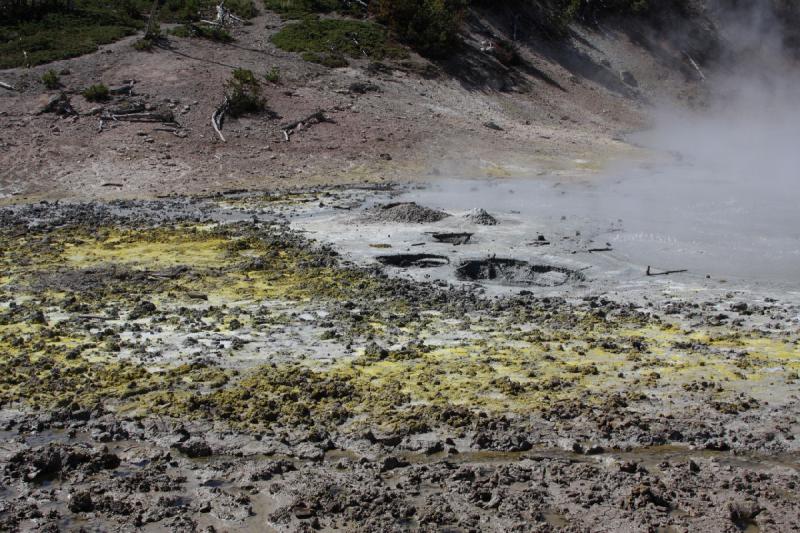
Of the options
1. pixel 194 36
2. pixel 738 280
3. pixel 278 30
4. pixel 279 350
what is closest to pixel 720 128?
pixel 278 30

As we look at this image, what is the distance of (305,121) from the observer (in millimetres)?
26484

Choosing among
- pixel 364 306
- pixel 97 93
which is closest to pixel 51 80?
pixel 97 93

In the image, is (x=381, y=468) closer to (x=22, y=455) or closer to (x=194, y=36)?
(x=22, y=455)

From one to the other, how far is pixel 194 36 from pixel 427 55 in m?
9.39

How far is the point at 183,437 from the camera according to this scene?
6.95 m

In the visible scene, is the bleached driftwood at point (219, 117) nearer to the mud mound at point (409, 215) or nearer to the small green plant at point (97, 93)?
the small green plant at point (97, 93)

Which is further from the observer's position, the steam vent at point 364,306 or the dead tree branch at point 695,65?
the dead tree branch at point 695,65

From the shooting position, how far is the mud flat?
5.90 m

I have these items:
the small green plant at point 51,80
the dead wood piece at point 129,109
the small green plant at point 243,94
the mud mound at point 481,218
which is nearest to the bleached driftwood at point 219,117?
the small green plant at point 243,94

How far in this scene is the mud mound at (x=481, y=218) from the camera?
15.5 meters

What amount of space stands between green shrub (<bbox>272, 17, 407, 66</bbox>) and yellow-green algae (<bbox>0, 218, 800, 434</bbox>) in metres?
21.3

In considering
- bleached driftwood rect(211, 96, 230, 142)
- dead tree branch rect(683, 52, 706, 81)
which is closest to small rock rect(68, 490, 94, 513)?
bleached driftwood rect(211, 96, 230, 142)

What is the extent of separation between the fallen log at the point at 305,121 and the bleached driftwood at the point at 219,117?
1.92 meters

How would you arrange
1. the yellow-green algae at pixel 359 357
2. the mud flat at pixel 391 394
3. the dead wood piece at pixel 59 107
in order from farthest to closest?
the dead wood piece at pixel 59 107 → the yellow-green algae at pixel 359 357 → the mud flat at pixel 391 394
